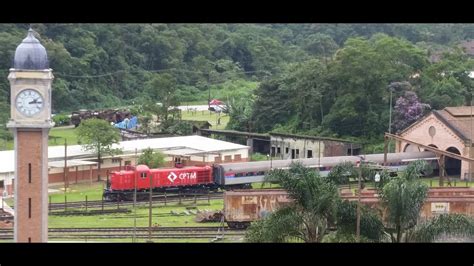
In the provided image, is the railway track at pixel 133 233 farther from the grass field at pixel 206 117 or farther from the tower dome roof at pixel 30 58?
the grass field at pixel 206 117

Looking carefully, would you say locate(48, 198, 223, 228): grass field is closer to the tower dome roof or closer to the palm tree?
the tower dome roof

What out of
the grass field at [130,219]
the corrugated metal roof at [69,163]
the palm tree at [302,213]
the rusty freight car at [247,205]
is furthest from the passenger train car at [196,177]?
the palm tree at [302,213]

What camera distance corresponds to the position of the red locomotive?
1967 cm

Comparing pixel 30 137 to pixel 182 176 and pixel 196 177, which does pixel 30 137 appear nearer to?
pixel 182 176

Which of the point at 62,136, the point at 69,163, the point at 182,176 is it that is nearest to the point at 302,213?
the point at 182,176

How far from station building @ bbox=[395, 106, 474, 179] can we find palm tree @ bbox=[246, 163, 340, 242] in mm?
13765

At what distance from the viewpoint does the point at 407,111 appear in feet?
91.0

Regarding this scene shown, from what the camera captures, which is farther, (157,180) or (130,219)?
(157,180)

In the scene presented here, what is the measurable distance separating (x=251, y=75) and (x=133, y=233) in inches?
1093

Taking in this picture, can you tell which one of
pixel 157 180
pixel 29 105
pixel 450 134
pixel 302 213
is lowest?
pixel 157 180

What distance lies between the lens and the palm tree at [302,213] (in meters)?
8.80

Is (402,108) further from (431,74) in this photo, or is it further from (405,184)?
(405,184)

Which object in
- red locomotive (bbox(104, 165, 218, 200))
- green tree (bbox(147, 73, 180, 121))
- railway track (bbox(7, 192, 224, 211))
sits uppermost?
green tree (bbox(147, 73, 180, 121))

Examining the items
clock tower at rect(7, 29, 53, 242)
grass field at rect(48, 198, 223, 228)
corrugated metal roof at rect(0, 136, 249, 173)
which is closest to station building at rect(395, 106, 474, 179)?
corrugated metal roof at rect(0, 136, 249, 173)
